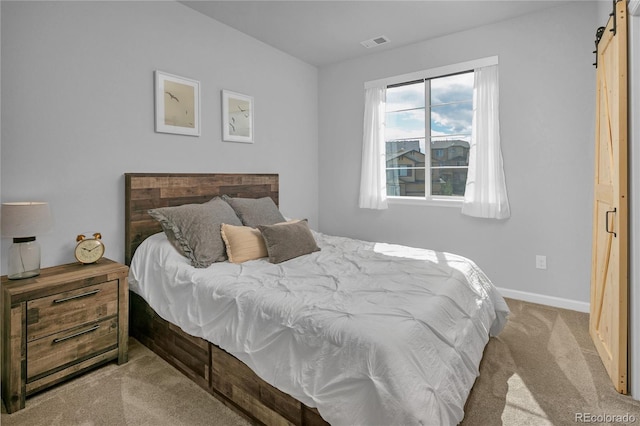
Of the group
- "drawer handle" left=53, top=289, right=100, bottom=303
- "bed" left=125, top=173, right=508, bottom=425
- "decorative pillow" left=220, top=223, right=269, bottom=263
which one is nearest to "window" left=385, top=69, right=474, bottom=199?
"bed" left=125, top=173, right=508, bottom=425

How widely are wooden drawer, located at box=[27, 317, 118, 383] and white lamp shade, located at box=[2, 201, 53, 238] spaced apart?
613 millimetres

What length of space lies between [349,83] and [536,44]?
80.6 inches

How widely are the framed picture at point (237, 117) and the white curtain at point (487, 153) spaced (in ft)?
7.78

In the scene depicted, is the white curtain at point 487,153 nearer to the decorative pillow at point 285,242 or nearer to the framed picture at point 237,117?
the decorative pillow at point 285,242

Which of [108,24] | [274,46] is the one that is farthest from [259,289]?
[274,46]

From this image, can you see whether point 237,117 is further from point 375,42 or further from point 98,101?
point 375,42

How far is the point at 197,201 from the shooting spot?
3096 millimetres

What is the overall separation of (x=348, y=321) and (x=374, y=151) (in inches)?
119

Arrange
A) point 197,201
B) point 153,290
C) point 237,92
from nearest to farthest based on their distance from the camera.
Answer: point 153,290 → point 197,201 → point 237,92

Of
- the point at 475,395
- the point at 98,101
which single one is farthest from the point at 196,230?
the point at 475,395

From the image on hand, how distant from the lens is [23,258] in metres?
1.98

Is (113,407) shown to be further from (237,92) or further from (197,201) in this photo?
(237,92)

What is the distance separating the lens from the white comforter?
125 cm

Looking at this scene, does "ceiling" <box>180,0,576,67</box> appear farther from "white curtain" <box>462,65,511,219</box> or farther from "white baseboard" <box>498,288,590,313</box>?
"white baseboard" <box>498,288,590,313</box>
